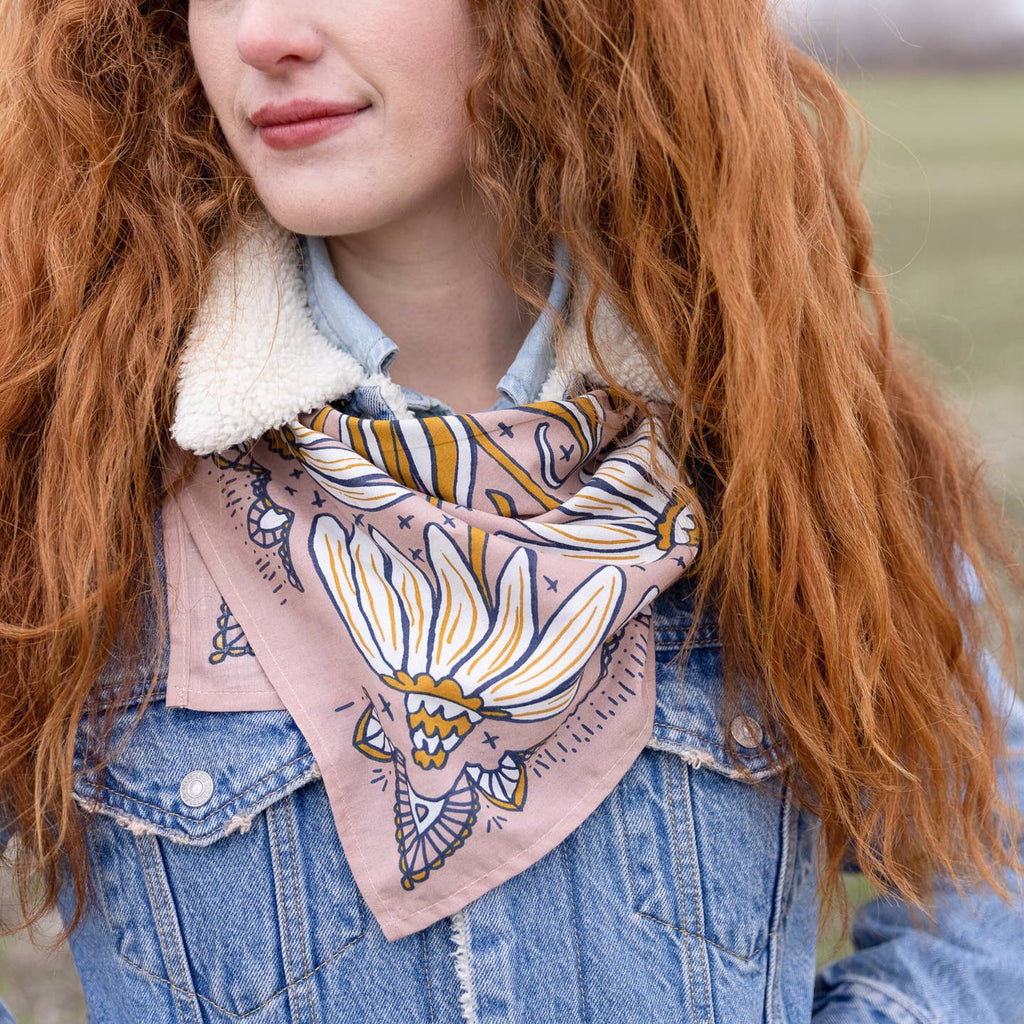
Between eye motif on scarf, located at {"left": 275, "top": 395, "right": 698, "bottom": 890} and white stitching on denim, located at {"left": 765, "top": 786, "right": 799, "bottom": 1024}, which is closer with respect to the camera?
eye motif on scarf, located at {"left": 275, "top": 395, "right": 698, "bottom": 890}

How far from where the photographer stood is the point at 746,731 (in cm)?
129

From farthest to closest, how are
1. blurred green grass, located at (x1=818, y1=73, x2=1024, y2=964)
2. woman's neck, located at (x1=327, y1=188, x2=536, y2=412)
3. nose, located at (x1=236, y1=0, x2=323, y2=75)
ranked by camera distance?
1. blurred green grass, located at (x1=818, y1=73, x2=1024, y2=964)
2. woman's neck, located at (x1=327, y1=188, x2=536, y2=412)
3. nose, located at (x1=236, y1=0, x2=323, y2=75)

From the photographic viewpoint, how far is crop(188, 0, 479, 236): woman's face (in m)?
1.14

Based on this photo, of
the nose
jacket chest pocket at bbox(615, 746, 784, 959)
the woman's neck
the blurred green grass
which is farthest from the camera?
the blurred green grass

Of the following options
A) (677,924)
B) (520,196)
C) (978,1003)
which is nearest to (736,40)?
(520,196)

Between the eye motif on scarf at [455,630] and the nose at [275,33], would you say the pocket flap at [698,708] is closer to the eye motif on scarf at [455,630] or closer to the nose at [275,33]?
the eye motif on scarf at [455,630]

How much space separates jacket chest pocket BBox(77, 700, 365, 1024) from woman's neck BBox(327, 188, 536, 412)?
0.48 meters

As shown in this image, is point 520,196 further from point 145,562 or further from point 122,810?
point 122,810

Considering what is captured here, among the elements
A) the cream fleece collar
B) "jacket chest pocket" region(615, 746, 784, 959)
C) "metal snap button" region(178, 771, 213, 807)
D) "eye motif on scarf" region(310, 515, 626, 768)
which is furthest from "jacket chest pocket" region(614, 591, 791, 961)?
"metal snap button" region(178, 771, 213, 807)

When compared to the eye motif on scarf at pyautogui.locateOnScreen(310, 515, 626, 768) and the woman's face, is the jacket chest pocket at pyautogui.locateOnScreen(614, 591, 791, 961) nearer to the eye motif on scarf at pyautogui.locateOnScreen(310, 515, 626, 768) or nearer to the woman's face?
the eye motif on scarf at pyautogui.locateOnScreen(310, 515, 626, 768)

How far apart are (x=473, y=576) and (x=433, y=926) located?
391mm

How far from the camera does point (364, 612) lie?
3.86 ft

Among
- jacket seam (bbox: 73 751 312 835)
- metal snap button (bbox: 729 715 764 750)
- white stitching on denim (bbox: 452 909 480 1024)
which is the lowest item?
white stitching on denim (bbox: 452 909 480 1024)

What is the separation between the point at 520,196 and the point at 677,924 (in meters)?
0.87
